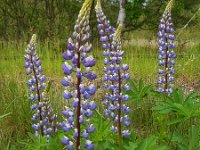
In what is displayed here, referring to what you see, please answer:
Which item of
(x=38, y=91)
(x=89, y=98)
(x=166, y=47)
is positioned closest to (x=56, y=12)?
(x=166, y=47)

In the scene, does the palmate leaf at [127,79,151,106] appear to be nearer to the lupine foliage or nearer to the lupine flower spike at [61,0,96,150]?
the lupine foliage

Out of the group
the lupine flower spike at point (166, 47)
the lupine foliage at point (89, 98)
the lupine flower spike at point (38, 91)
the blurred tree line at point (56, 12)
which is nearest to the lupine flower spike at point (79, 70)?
the lupine foliage at point (89, 98)

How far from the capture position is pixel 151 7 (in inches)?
752

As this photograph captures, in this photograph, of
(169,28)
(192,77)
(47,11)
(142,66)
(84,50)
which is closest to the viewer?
(84,50)

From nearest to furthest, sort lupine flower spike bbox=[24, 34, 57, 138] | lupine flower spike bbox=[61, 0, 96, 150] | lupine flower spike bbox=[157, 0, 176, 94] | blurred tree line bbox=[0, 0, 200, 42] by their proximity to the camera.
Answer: lupine flower spike bbox=[61, 0, 96, 150]
lupine flower spike bbox=[24, 34, 57, 138]
lupine flower spike bbox=[157, 0, 176, 94]
blurred tree line bbox=[0, 0, 200, 42]

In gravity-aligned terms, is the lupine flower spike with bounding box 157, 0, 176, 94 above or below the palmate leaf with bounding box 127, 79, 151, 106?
above

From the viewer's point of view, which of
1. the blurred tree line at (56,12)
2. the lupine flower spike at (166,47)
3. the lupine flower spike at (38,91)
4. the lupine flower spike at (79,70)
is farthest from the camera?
the blurred tree line at (56,12)

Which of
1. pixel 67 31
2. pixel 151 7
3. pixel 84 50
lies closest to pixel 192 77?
pixel 84 50

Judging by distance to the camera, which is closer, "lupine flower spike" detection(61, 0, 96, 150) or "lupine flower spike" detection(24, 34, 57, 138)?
"lupine flower spike" detection(61, 0, 96, 150)

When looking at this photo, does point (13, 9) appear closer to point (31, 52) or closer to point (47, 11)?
point (47, 11)

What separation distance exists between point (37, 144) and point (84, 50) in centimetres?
77

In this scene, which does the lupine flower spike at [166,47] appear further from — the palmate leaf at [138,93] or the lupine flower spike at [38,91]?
the lupine flower spike at [38,91]

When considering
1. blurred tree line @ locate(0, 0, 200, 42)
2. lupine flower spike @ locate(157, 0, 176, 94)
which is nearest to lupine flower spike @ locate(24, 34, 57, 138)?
lupine flower spike @ locate(157, 0, 176, 94)

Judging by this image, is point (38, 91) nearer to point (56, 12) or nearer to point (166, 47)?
point (166, 47)
